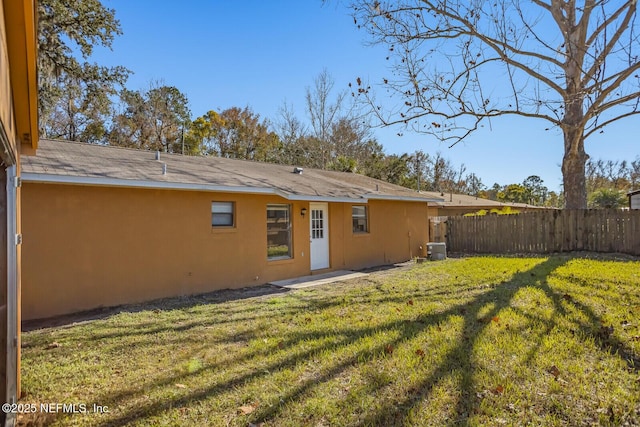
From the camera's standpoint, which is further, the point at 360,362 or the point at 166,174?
the point at 166,174

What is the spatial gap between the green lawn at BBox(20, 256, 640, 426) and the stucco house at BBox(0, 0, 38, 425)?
0.50 metres

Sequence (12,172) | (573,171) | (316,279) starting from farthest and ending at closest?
1. (573,171)
2. (316,279)
3. (12,172)

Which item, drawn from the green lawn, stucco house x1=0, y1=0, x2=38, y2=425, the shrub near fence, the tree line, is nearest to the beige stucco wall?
the green lawn

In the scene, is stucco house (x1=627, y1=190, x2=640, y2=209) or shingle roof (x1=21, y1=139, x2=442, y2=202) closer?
shingle roof (x1=21, y1=139, x2=442, y2=202)

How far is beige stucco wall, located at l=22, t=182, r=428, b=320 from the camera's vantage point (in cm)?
637

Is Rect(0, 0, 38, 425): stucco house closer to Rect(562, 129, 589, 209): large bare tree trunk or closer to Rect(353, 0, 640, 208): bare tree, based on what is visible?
Rect(353, 0, 640, 208): bare tree

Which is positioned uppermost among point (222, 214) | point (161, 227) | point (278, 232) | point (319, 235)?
point (222, 214)

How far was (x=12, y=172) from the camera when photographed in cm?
305

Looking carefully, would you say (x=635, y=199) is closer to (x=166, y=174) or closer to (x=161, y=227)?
(x=166, y=174)

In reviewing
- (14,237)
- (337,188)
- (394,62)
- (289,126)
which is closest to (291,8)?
(394,62)

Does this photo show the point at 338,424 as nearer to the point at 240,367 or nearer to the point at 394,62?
the point at 240,367

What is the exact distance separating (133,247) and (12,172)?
4511 millimetres

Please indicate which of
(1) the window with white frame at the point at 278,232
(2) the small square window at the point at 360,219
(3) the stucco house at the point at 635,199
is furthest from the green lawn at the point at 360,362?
(3) the stucco house at the point at 635,199

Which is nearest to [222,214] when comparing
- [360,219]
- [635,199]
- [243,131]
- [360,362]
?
[360,219]
